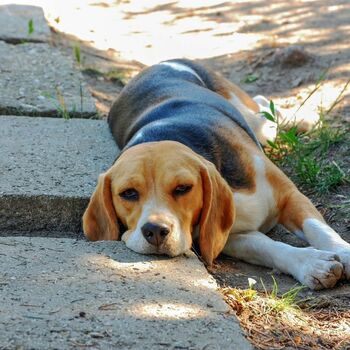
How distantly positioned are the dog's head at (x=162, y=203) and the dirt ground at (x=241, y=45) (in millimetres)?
713

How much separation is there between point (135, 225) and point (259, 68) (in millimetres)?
3926

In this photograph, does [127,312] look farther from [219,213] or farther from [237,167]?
[237,167]

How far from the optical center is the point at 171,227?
3984 mm

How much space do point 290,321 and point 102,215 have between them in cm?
113

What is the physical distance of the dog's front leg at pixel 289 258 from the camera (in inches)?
162

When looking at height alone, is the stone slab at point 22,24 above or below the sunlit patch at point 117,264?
below

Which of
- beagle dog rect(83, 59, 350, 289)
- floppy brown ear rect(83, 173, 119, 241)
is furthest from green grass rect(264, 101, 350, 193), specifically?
floppy brown ear rect(83, 173, 119, 241)

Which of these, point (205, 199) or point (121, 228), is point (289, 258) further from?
point (121, 228)

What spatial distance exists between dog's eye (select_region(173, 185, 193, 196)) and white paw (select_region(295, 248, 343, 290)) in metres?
0.64

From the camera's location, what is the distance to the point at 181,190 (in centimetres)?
416

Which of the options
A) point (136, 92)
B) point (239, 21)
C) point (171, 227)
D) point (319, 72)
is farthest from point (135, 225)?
point (239, 21)

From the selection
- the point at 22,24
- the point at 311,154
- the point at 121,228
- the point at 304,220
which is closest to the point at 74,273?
the point at 121,228

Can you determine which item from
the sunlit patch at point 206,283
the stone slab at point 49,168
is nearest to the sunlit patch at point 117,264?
the sunlit patch at point 206,283

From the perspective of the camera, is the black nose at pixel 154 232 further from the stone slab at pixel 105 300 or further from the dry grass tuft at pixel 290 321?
the dry grass tuft at pixel 290 321
